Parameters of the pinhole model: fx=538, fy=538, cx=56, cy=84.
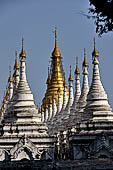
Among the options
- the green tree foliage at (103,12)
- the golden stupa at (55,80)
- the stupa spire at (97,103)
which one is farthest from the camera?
the golden stupa at (55,80)

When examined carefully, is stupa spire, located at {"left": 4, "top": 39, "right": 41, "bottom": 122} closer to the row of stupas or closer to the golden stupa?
the row of stupas

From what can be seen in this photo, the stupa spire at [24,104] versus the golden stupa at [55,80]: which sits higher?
the golden stupa at [55,80]

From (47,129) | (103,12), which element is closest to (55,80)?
(47,129)

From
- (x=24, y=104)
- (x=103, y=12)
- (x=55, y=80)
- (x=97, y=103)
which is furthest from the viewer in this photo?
(x=55, y=80)

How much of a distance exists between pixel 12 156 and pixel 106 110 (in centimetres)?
771

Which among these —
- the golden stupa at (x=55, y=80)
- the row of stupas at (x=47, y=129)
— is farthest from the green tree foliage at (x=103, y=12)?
the golden stupa at (x=55, y=80)

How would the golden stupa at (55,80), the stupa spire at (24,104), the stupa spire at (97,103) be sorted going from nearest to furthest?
1. the stupa spire at (97,103)
2. the stupa spire at (24,104)
3. the golden stupa at (55,80)

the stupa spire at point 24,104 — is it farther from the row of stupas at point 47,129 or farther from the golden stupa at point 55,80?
the golden stupa at point 55,80

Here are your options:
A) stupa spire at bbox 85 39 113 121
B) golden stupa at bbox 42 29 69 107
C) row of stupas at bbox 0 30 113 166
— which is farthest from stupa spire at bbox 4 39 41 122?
golden stupa at bbox 42 29 69 107

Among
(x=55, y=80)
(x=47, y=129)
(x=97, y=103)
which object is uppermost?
(x=55, y=80)

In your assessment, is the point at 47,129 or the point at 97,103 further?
the point at 47,129

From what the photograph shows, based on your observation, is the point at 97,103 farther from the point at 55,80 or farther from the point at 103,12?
the point at 55,80

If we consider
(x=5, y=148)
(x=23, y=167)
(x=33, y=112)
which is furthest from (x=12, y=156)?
(x=23, y=167)

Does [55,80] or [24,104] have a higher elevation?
[55,80]
